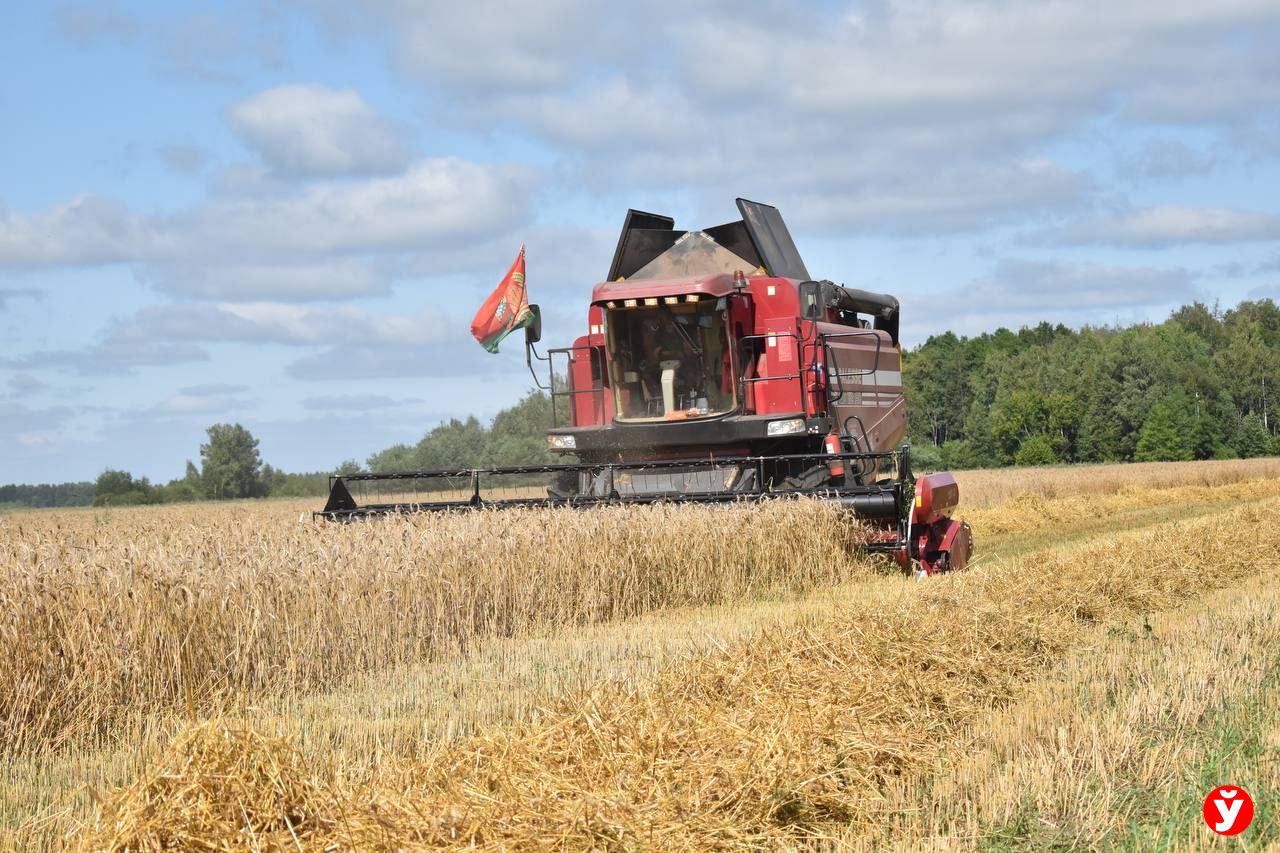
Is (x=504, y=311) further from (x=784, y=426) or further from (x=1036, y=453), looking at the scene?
(x=1036, y=453)

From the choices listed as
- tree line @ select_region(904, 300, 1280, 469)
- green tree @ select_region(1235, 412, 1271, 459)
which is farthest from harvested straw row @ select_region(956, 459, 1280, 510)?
green tree @ select_region(1235, 412, 1271, 459)

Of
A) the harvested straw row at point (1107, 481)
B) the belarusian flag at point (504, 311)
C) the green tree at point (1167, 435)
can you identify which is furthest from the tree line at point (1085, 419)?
the belarusian flag at point (504, 311)

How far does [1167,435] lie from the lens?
59.2 metres

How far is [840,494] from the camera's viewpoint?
11.4 meters

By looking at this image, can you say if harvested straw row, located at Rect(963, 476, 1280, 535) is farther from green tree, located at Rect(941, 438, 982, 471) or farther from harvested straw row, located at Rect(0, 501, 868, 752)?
green tree, located at Rect(941, 438, 982, 471)

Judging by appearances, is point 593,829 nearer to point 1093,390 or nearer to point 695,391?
point 695,391

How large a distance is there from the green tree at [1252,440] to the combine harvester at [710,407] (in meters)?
52.8

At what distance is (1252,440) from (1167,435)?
13.8 ft

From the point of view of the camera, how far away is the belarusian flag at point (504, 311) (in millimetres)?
12742

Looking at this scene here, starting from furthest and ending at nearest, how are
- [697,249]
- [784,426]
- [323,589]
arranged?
[697,249] < [784,426] < [323,589]

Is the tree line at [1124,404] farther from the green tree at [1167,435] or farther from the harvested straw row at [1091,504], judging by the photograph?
the harvested straw row at [1091,504]

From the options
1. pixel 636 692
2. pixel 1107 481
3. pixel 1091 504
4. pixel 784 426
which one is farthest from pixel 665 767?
pixel 1107 481

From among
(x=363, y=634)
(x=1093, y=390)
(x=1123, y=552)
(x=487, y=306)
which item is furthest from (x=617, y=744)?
(x=1093, y=390)

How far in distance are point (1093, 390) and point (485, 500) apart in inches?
2246
